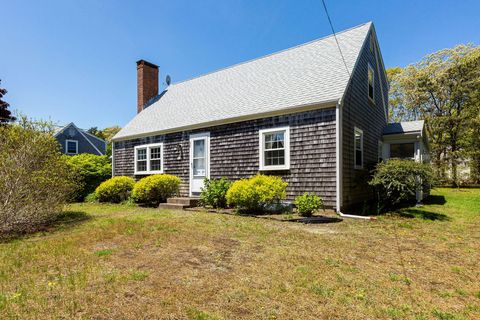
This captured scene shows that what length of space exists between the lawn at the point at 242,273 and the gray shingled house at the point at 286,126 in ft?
10.2

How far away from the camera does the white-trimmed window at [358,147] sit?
10219 mm

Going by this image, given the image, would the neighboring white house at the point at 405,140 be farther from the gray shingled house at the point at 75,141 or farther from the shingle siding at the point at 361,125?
the gray shingled house at the point at 75,141

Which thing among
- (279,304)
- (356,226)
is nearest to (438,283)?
(279,304)

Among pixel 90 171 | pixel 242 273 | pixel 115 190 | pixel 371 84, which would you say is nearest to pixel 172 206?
pixel 115 190

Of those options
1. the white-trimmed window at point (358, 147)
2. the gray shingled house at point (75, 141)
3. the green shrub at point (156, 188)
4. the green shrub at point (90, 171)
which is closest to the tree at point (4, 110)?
the gray shingled house at point (75, 141)

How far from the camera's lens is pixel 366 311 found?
278 centimetres

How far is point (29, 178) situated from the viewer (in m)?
6.84

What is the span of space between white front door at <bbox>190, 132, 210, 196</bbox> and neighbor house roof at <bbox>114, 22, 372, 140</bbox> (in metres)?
0.63

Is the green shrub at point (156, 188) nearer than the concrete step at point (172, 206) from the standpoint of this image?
No

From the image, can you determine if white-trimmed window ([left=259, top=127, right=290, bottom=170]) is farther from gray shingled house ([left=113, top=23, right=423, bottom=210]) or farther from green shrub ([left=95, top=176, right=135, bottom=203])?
green shrub ([left=95, top=176, right=135, bottom=203])

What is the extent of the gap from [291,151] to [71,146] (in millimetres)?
26318

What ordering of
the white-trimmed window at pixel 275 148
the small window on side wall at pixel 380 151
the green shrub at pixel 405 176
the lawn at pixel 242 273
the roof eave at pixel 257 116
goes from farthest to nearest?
the small window on side wall at pixel 380 151, the white-trimmed window at pixel 275 148, the roof eave at pixel 257 116, the green shrub at pixel 405 176, the lawn at pixel 242 273

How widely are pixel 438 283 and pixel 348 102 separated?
714cm

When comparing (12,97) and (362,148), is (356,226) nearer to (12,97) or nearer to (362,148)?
(362,148)
